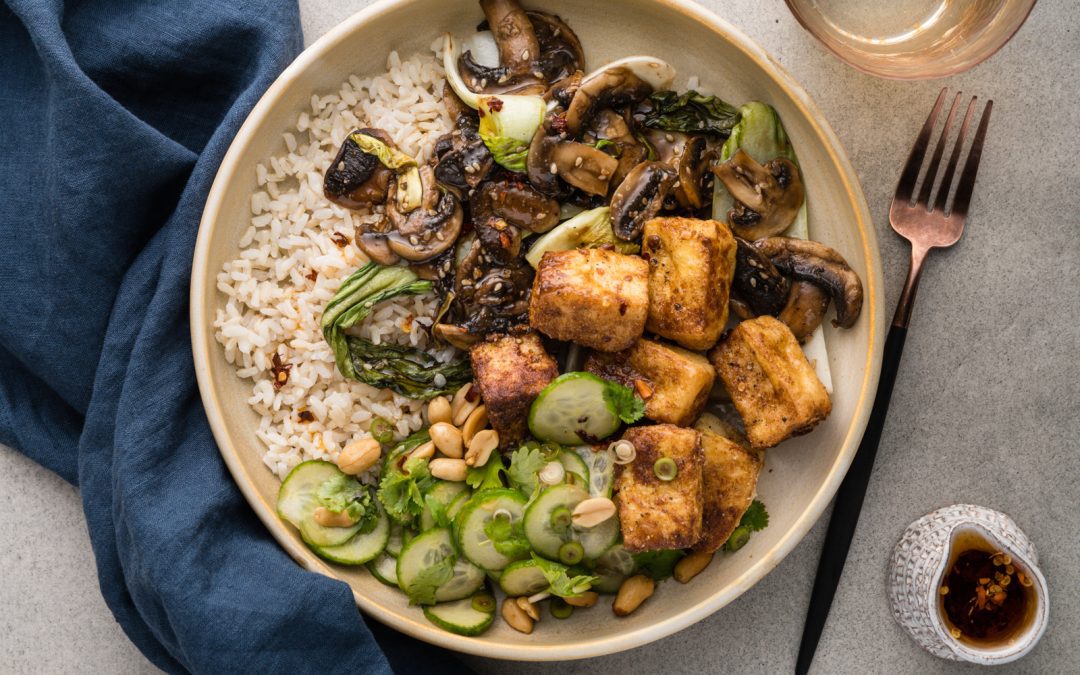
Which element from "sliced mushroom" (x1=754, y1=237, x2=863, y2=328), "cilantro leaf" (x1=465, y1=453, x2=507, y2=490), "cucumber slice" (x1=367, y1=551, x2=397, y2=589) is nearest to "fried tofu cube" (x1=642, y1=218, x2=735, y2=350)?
"sliced mushroom" (x1=754, y1=237, x2=863, y2=328)

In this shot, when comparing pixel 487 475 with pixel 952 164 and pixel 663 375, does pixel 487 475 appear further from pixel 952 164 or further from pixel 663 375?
pixel 952 164

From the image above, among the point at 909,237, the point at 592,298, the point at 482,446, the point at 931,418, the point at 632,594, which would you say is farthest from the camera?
the point at 931,418

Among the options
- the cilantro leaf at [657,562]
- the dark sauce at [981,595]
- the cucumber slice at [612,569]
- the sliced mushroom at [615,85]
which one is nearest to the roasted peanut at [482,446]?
the cucumber slice at [612,569]

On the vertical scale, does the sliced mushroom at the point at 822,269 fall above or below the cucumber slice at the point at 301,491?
above

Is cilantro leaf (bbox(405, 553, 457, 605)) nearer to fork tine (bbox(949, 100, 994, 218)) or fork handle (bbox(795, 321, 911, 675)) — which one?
fork handle (bbox(795, 321, 911, 675))

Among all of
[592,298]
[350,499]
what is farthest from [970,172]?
[350,499]

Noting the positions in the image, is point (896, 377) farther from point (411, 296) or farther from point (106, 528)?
point (106, 528)

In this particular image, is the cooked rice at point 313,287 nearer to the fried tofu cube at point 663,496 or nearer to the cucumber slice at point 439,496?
the cucumber slice at point 439,496

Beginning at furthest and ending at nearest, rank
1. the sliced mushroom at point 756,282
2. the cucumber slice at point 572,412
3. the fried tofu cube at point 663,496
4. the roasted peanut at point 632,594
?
the roasted peanut at point 632,594, the sliced mushroom at point 756,282, the cucumber slice at point 572,412, the fried tofu cube at point 663,496
